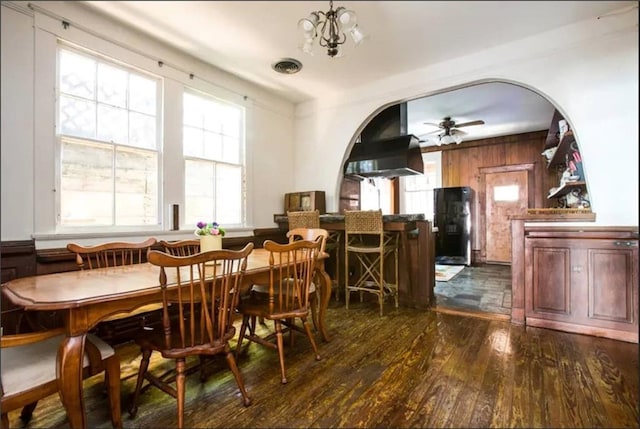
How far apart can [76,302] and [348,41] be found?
2781 millimetres

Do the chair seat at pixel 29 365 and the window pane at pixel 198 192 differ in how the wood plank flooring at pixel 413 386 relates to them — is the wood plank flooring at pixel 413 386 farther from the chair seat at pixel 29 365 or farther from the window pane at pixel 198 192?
the window pane at pixel 198 192

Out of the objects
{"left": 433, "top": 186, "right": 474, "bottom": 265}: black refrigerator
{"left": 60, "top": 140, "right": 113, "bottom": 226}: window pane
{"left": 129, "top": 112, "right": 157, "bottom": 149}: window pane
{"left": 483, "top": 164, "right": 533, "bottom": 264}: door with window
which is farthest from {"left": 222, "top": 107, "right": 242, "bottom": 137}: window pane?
{"left": 483, "top": 164, "right": 533, "bottom": 264}: door with window

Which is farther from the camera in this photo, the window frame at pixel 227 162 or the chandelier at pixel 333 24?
the window frame at pixel 227 162

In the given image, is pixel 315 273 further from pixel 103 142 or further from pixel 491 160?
pixel 491 160

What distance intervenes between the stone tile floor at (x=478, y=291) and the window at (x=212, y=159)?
2.72 metres

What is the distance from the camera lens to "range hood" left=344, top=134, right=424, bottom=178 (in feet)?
14.0

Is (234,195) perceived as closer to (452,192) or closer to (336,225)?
(336,225)

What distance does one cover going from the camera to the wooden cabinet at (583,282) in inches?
90.0

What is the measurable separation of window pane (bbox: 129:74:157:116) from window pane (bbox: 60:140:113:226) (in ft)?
1.62

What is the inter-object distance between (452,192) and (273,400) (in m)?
5.61

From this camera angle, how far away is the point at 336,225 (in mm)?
3529

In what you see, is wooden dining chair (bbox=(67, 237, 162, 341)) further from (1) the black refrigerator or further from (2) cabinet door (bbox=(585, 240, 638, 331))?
(1) the black refrigerator

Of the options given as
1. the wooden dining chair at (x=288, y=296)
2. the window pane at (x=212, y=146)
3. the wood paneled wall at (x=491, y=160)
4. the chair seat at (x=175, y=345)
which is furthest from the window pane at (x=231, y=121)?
the wood paneled wall at (x=491, y=160)

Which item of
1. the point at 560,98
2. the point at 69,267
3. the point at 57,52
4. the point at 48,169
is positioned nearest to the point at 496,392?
the point at 560,98
